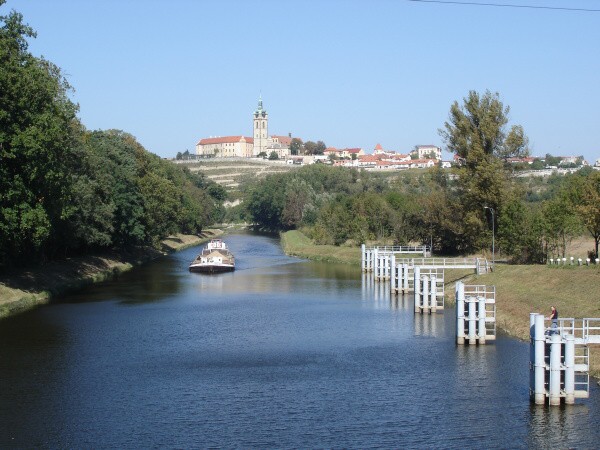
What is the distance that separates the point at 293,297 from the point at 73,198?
18.5 metres

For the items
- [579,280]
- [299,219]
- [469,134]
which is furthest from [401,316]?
[299,219]

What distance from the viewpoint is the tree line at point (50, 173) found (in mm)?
46125

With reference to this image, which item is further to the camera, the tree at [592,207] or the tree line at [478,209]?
the tree line at [478,209]

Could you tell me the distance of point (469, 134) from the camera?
244ft

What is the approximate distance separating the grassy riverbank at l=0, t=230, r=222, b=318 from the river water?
1795 millimetres

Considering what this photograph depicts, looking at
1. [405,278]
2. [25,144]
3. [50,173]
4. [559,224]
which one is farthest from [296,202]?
[25,144]

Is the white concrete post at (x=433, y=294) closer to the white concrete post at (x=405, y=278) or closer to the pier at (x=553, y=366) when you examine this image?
the white concrete post at (x=405, y=278)

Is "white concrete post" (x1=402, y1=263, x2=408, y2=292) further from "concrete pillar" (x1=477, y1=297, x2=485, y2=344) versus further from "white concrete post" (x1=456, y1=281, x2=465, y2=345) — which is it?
"concrete pillar" (x1=477, y1=297, x2=485, y2=344)

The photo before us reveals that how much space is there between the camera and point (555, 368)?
25469 mm

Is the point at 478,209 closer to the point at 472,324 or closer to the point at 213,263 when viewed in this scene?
the point at 213,263

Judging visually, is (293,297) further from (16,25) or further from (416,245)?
(416,245)

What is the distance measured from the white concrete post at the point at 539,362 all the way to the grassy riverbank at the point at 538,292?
427cm

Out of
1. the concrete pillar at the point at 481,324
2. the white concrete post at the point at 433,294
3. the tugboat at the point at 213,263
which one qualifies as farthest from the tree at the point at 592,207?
the tugboat at the point at 213,263

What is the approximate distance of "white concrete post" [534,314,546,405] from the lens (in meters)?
25.5
